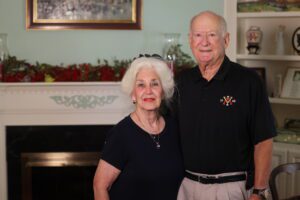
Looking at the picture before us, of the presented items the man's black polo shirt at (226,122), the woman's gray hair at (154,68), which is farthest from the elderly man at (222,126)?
the woman's gray hair at (154,68)

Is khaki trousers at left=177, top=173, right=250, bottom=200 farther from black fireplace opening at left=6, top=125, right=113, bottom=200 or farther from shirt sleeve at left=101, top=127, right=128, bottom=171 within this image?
black fireplace opening at left=6, top=125, right=113, bottom=200

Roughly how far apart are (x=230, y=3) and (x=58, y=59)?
1.43 m

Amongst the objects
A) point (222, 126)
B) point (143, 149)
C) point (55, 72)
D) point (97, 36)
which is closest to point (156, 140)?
point (143, 149)

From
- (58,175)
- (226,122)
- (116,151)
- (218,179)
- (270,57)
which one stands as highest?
(270,57)

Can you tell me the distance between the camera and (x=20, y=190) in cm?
Result: 373

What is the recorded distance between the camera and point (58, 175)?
3.77 m

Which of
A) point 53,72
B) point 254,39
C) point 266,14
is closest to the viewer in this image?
point 53,72

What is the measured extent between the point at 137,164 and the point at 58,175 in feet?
6.36

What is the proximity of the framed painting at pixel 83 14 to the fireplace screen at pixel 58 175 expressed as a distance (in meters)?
1.02

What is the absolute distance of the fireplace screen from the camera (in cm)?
371

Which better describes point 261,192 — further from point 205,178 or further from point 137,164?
point 137,164

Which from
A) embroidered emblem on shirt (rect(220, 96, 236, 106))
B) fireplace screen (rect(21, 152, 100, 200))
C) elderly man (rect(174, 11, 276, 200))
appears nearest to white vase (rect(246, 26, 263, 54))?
fireplace screen (rect(21, 152, 100, 200))

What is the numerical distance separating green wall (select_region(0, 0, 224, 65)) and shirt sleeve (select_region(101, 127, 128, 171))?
180 centimetres

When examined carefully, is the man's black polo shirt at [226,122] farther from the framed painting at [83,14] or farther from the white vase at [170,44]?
the framed painting at [83,14]
